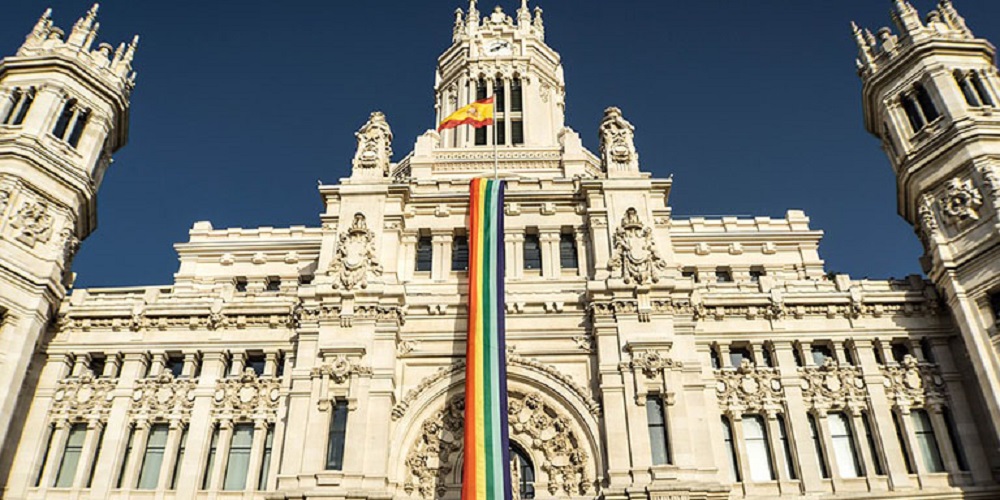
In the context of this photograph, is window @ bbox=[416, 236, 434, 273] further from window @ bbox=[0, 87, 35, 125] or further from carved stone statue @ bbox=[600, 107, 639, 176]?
window @ bbox=[0, 87, 35, 125]

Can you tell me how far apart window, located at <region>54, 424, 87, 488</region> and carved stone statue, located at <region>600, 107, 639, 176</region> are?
27312 millimetres

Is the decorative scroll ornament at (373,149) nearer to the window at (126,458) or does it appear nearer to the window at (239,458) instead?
the window at (239,458)

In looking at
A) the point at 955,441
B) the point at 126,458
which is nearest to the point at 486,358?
the point at 126,458

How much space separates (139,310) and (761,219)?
3757cm

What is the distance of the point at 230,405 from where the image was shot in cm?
3309

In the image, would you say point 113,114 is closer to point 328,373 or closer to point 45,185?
point 45,185

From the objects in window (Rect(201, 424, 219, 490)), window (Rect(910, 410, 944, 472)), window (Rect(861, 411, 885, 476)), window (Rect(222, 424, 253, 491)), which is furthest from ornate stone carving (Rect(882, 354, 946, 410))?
window (Rect(201, 424, 219, 490))

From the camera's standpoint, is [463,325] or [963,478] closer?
[963,478]

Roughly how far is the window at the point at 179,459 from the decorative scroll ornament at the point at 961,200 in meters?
35.7

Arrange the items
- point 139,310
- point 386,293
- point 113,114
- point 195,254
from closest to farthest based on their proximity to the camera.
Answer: point 386,293 → point 139,310 → point 113,114 → point 195,254

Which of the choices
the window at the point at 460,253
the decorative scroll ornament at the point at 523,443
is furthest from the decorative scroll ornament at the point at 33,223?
the decorative scroll ornament at the point at 523,443

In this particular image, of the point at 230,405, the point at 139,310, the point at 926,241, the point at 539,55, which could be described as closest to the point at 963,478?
the point at 926,241

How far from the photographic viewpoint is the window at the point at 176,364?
34.9 meters

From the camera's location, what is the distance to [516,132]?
61844mm
